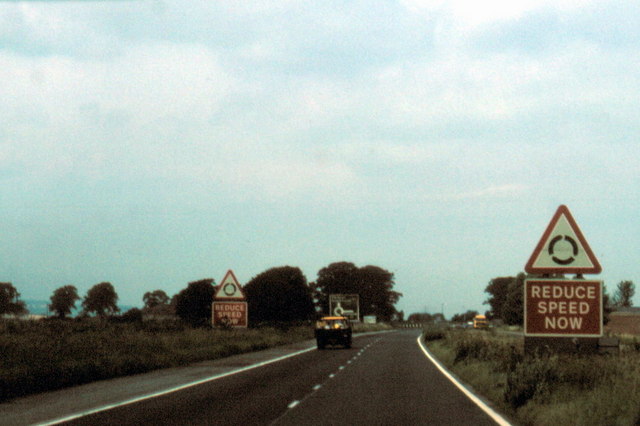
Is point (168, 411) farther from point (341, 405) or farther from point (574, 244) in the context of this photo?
point (574, 244)

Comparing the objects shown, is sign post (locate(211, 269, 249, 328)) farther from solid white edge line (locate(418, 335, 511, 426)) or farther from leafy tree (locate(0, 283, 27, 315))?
leafy tree (locate(0, 283, 27, 315))

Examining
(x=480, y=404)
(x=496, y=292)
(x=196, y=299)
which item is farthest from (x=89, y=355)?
(x=496, y=292)

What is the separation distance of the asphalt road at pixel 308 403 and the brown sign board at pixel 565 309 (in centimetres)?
167

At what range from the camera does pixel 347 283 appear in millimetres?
163000

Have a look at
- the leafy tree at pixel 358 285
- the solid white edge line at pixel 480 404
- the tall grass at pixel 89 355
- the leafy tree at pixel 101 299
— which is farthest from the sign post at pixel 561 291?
the leafy tree at pixel 358 285

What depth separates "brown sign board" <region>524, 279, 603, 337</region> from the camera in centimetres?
1154

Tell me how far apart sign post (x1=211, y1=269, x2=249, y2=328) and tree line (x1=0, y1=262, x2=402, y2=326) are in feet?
40.6

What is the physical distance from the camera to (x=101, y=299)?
475 ft

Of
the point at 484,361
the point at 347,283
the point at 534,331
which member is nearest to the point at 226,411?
the point at 534,331

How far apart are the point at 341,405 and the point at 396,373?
10.0 metres

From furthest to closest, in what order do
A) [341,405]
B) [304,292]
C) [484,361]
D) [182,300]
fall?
[304,292], [182,300], [484,361], [341,405]

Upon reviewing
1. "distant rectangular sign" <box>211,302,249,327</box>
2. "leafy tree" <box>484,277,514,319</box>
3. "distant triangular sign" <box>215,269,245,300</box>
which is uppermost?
"distant triangular sign" <box>215,269,245,300</box>

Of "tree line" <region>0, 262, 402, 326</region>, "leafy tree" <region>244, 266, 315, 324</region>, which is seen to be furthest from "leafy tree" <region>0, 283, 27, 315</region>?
"leafy tree" <region>244, 266, 315, 324</region>

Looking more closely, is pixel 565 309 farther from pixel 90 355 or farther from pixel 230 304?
pixel 230 304
